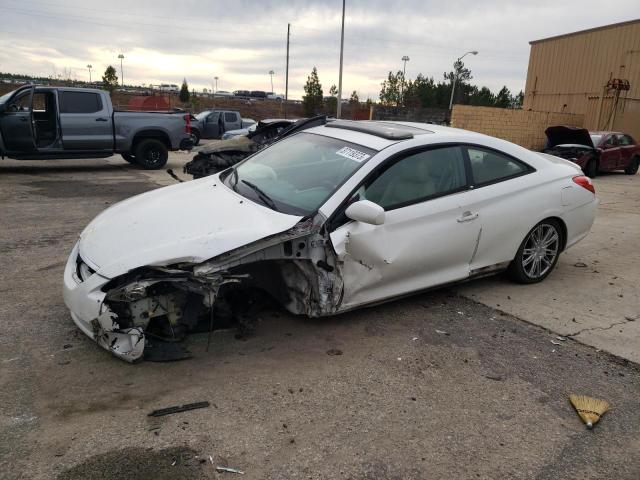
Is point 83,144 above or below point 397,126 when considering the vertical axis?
below

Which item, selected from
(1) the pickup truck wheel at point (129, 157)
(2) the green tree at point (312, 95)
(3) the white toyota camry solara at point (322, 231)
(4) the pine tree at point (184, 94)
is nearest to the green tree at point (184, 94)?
(4) the pine tree at point (184, 94)

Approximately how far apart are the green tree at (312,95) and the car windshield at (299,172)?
135 feet

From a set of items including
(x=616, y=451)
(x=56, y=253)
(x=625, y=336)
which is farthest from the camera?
(x=56, y=253)

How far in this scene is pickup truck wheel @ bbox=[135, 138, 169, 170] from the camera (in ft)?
43.1

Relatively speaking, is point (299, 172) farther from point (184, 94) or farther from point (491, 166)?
point (184, 94)

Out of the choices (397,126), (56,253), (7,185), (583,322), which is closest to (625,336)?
(583,322)

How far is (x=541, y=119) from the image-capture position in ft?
76.8

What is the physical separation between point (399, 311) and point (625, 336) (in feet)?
5.82

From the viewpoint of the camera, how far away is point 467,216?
4305mm

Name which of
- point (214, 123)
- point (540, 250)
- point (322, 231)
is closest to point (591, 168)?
point (540, 250)

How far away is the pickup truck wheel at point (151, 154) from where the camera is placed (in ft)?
43.1

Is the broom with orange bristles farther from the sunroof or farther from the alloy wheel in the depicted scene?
the sunroof

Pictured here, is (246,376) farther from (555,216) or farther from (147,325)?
(555,216)

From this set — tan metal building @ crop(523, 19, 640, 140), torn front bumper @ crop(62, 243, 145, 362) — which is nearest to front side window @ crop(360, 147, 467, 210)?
torn front bumper @ crop(62, 243, 145, 362)
